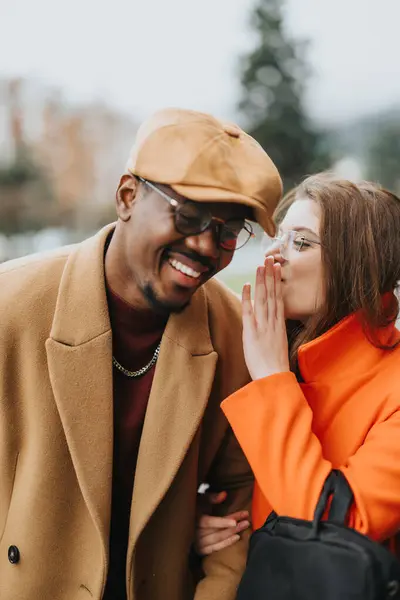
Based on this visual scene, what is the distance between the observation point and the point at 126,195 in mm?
1210

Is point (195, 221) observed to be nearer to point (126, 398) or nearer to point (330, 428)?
point (126, 398)

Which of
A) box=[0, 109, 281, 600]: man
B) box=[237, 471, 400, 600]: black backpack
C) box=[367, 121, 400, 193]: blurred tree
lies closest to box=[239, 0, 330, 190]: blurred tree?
box=[367, 121, 400, 193]: blurred tree

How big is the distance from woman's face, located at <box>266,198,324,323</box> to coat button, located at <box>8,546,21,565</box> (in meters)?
0.78

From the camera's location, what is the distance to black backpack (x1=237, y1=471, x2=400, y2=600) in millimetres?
1098

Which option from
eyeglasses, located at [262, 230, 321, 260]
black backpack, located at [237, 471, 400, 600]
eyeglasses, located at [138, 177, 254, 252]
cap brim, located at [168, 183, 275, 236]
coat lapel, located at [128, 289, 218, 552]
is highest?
cap brim, located at [168, 183, 275, 236]

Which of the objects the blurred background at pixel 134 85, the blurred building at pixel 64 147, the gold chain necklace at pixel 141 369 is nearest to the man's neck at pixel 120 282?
the gold chain necklace at pixel 141 369

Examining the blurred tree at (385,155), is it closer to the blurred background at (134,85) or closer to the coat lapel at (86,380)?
the blurred background at (134,85)

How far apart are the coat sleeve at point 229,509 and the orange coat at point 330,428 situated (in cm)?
6

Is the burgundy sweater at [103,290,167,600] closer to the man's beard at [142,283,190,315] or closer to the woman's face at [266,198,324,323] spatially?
the man's beard at [142,283,190,315]

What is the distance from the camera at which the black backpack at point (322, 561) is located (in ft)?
3.60

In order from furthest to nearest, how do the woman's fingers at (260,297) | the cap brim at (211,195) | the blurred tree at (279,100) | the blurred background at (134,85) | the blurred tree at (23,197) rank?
the blurred tree at (279,100) < the blurred tree at (23,197) < the blurred background at (134,85) < the woman's fingers at (260,297) < the cap brim at (211,195)

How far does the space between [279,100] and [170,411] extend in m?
2.10

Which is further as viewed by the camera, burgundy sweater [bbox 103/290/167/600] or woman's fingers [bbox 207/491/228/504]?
woman's fingers [bbox 207/491/228/504]

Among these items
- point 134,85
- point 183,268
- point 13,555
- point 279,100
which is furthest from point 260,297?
point 279,100
